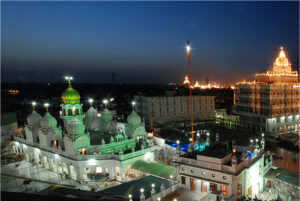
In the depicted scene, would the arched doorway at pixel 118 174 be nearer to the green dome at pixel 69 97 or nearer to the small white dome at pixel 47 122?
the small white dome at pixel 47 122

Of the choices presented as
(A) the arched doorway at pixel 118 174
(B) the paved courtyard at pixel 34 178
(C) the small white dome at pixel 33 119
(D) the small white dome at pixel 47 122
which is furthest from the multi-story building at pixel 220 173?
(C) the small white dome at pixel 33 119

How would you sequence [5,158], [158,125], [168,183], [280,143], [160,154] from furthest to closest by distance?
1. [158,125]
2. [280,143]
3. [5,158]
4. [160,154]
5. [168,183]

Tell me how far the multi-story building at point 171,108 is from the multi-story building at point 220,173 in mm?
36244

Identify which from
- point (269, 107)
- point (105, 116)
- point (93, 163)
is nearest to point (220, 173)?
point (93, 163)

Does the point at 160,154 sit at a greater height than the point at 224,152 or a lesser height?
lesser

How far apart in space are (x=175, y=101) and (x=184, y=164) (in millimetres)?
41770

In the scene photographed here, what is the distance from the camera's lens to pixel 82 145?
23.9 meters

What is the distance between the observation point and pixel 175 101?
60.2 m

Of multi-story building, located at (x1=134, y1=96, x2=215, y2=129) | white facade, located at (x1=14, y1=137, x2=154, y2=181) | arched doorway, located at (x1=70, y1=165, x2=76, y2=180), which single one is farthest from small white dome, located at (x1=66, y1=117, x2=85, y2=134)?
multi-story building, located at (x1=134, y1=96, x2=215, y2=129)

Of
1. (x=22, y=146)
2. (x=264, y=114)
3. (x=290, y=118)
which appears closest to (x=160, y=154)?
(x=22, y=146)

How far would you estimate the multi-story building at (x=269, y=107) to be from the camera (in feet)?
159

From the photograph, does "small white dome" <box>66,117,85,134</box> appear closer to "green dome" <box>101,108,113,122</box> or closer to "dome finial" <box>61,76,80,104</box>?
"dome finial" <box>61,76,80,104</box>

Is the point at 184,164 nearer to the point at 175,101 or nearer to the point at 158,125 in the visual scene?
the point at 158,125

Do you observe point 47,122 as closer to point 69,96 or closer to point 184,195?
point 69,96
